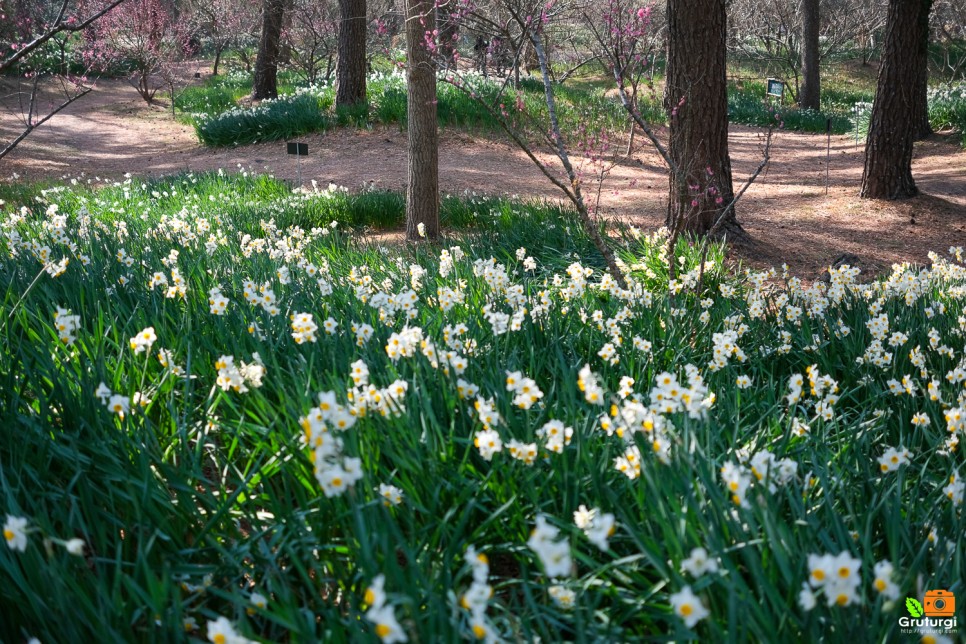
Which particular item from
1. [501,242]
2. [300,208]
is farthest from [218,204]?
[501,242]

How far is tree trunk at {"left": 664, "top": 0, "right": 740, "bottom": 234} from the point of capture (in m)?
6.03

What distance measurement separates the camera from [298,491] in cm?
187

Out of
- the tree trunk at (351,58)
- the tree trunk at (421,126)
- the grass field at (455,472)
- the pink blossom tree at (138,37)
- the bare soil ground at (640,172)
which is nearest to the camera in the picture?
the grass field at (455,472)

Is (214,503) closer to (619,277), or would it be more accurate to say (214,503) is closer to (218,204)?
(619,277)

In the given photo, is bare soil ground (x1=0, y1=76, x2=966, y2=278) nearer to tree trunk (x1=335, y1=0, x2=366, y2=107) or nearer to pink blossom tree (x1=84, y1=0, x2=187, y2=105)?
tree trunk (x1=335, y1=0, x2=366, y2=107)

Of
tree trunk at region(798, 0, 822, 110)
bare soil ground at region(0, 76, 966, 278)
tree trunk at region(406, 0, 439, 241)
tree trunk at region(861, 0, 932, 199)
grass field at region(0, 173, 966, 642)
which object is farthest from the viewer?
tree trunk at region(798, 0, 822, 110)

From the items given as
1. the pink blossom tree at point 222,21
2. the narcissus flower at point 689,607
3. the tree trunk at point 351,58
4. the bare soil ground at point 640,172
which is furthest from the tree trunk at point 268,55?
the narcissus flower at point 689,607

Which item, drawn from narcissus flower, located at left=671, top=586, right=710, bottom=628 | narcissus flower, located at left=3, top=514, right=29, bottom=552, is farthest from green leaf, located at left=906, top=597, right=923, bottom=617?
narcissus flower, located at left=3, top=514, right=29, bottom=552

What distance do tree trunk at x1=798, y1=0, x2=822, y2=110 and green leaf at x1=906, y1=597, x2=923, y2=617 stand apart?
18.8 meters

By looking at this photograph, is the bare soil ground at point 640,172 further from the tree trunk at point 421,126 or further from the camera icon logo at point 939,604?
the camera icon logo at point 939,604

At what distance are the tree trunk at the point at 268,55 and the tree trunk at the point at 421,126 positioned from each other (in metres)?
11.9

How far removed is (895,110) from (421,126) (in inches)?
195

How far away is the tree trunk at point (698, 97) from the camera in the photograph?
6027 millimetres

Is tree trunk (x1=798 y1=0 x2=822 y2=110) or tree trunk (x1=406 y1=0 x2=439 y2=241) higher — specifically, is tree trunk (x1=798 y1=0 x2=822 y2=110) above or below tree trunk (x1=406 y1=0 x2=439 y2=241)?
above
